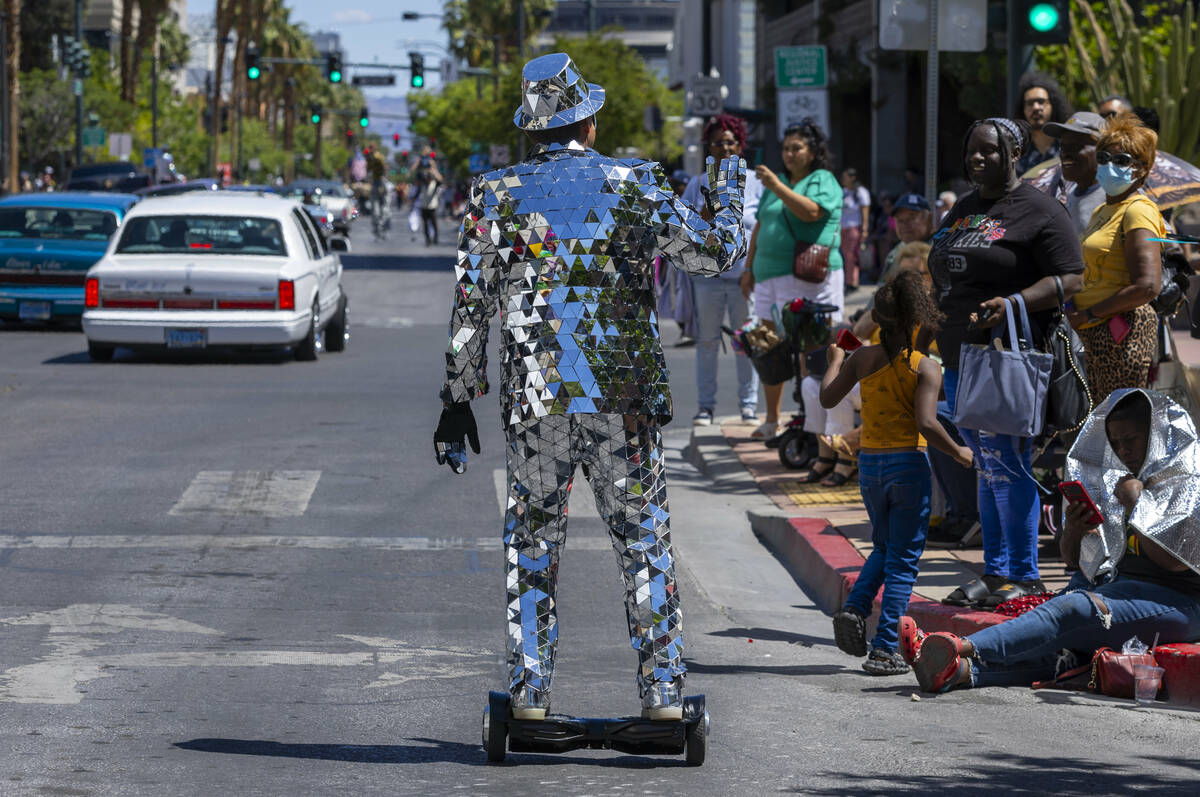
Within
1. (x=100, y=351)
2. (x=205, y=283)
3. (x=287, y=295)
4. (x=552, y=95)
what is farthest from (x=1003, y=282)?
(x=100, y=351)

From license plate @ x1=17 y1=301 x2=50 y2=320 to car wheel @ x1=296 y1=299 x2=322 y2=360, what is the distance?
12.7 ft

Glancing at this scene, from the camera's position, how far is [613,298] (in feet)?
17.8

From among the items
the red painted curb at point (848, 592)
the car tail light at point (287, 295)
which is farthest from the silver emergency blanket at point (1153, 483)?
the car tail light at point (287, 295)

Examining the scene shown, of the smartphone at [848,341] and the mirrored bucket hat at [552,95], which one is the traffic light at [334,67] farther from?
the mirrored bucket hat at [552,95]

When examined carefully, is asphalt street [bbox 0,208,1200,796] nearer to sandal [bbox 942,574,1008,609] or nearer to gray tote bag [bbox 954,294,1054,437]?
sandal [bbox 942,574,1008,609]

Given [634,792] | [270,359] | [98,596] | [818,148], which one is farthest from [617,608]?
[270,359]

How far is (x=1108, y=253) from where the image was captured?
26.5ft

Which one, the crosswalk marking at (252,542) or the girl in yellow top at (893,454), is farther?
the crosswalk marking at (252,542)

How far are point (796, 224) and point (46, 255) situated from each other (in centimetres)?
1178

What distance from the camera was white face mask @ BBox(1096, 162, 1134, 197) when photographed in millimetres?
7934

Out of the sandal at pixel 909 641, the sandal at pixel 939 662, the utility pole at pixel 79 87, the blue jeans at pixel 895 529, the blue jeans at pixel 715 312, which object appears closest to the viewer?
the sandal at pixel 939 662

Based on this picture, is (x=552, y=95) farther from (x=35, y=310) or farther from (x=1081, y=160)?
(x=35, y=310)

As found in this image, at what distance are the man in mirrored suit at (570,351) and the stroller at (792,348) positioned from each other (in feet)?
19.8

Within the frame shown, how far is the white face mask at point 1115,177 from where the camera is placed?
7.93m
